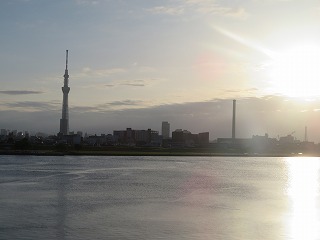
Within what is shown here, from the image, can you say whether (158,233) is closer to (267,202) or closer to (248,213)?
(248,213)

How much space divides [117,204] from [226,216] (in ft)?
18.0

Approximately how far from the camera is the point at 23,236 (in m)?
14.9

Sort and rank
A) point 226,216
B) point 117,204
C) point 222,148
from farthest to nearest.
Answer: point 222,148 < point 117,204 < point 226,216

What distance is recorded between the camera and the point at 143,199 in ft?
82.2

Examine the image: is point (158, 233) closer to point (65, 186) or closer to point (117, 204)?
point (117, 204)

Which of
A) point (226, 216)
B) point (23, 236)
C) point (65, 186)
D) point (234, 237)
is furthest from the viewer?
point (65, 186)

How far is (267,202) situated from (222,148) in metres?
126

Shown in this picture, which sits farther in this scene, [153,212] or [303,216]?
[303,216]

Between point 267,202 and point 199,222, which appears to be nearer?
point 199,222

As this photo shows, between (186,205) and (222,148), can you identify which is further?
(222,148)

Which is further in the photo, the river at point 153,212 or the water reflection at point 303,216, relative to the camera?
the water reflection at point 303,216

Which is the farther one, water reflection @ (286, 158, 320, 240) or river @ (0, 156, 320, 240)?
water reflection @ (286, 158, 320, 240)

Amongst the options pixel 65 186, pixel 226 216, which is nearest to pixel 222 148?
pixel 65 186

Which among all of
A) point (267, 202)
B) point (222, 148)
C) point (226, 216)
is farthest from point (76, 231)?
point (222, 148)
